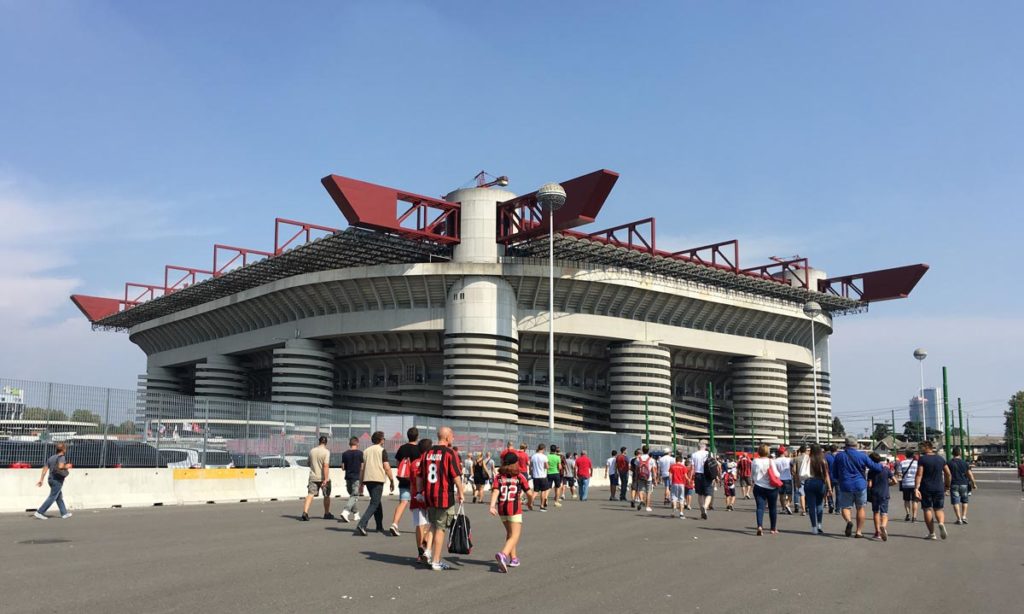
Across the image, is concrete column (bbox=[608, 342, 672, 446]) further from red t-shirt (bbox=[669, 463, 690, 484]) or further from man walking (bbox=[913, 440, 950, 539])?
man walking (bbox=[913, 440, 950, 539])

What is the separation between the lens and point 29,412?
64.4 ft

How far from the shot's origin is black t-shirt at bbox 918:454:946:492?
14.4m

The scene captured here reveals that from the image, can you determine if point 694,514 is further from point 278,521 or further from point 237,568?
point 237,568

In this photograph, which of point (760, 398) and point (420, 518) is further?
point (760, 398)

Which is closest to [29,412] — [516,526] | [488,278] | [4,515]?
[4,515]

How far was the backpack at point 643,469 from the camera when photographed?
70.6 ft

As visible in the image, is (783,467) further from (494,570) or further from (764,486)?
(494,570)

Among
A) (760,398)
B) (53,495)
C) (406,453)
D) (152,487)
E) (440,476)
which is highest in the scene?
(760,398)

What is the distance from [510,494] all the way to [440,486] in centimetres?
89

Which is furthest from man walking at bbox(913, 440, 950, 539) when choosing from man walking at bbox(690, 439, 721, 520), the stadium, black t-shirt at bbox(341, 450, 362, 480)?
the stadium

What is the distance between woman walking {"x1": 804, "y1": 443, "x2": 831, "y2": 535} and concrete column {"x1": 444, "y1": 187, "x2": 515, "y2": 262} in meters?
33.3

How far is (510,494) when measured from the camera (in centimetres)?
1015

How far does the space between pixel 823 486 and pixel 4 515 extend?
1594 centimetres

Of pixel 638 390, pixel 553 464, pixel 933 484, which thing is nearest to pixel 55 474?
pixel 553 464
